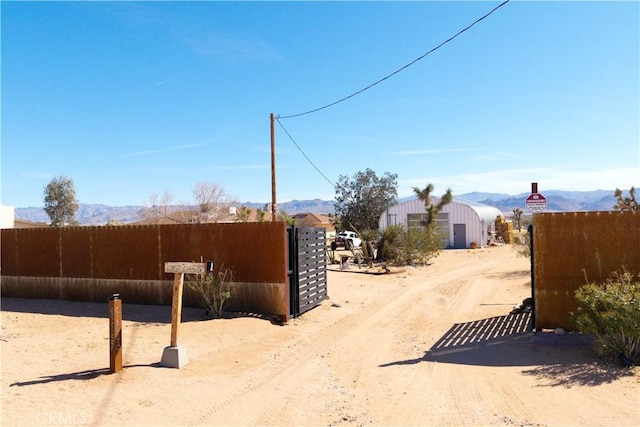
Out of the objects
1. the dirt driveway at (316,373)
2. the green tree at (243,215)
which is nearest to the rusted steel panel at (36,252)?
the dirt driveway at (316,373)

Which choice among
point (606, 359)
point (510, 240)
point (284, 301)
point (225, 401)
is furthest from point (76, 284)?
point (510, 240)

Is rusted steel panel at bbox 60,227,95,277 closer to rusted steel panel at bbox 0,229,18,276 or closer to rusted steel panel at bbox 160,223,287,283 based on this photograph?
rusted steel panel at bbox 0,229,18,276

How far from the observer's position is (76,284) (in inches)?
530

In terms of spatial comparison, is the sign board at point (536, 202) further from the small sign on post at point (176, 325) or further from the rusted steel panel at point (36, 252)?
the rusted steel panel at point (36, 252)

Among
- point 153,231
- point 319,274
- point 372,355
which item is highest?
point 153,231

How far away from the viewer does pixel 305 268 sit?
11.9 metres

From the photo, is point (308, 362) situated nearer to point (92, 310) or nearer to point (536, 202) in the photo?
point (536, 202)

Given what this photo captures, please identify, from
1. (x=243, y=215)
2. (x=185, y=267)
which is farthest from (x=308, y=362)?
(x=243, y=215)

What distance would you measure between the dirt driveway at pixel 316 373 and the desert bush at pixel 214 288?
0.48 m

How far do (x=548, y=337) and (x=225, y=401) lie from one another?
569cm

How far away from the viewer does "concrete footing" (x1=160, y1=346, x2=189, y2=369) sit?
24.5 ft

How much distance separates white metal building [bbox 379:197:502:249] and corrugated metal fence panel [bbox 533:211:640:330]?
92.8 feet

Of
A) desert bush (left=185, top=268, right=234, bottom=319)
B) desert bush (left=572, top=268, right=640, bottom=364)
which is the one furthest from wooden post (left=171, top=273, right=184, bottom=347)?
desert bush (left=572, top=268, right=640, bottom=364)

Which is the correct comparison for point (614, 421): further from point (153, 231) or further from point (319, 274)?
point (153, 231)
